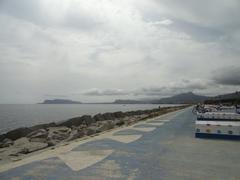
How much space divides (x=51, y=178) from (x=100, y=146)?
11.1ft

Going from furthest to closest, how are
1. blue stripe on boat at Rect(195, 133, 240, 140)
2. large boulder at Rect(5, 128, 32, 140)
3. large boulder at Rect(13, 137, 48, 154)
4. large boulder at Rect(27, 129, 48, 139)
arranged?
large boulder at Rect(5, 128, 32, 140) → large boulder at Rect(27, 129, 48, 139) → large boulder at Rect(13, 137, 48, 154) → blue stripe on boat at Rect(195, 133, 240, 140)

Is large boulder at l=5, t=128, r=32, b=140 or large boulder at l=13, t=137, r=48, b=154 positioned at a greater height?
large boulder at l=13, t=137, r=48, b=154

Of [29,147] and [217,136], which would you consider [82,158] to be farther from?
[217,136]

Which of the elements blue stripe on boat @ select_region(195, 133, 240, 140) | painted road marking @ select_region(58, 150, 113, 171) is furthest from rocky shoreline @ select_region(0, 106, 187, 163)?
blue stripe on boat @ select_region(195, 133, 240, 140)

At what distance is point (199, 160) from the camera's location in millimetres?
6039

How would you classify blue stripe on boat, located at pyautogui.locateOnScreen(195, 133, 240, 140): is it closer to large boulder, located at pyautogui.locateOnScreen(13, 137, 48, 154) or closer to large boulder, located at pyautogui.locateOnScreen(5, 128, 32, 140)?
large boulder, located at pyautogui.locateOnScreen(13, 137, 48, 154)

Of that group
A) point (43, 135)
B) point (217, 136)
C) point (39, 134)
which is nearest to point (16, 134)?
point (39, 134)

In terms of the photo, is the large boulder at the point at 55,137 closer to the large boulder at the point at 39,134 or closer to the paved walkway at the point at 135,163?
the large boulder at the point at 39,134

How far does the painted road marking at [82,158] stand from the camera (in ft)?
18.5

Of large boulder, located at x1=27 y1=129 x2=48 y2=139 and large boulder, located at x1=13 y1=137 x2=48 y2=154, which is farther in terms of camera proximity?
large boulder, located at x1=27 y1=129 x2=48 y2=139

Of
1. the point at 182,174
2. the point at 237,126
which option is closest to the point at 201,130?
the point at 237,126

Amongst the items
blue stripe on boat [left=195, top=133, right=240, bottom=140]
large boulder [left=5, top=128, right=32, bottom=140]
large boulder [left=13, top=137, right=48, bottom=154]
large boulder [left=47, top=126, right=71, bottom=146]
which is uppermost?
blue stripe on boat [left=195, top=133, right=240, bottom=140]

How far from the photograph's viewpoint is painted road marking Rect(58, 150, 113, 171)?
18.5ft

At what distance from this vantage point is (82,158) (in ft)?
20.8
